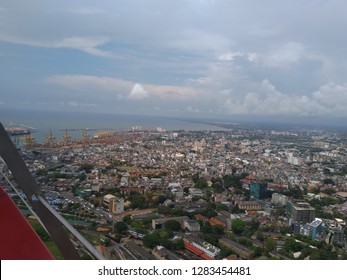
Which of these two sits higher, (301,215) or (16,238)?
(16,238)

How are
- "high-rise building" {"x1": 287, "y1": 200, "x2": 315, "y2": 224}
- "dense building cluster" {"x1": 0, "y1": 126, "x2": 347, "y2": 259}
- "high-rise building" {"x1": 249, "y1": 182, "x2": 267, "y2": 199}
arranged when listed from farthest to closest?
"high-rise building" {"x1": 249, "y1": 182, "x2": 267, "y2": 199}, "high-rise building" {"x1": 287, "y1": 200, "x2": 315, "y2": 224}, "dense building cluster" {"x1": 0, "y1": 126, "x2": 347, "y2": 259}

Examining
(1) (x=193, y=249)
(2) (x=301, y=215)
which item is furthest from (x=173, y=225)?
(2) (x=301, y=215)

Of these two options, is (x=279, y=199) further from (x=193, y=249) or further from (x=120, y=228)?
(x=120, y=228)

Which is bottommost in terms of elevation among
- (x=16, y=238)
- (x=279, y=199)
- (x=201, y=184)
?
(x=279, y=199)

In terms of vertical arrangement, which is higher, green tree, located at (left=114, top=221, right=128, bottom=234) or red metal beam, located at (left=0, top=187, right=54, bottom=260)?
red metal beam, located at (left=0, top=187, right=54, bottom=260)

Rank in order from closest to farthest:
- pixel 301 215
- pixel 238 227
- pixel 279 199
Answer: pixel 238 227 → pixel 301 215 → pixel 279 199

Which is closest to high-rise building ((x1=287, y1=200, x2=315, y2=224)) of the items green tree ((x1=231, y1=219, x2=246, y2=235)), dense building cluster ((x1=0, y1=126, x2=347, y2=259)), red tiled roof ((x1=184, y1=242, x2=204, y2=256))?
dense building cluster ((x1=0, y1=126, x2=347, y2=259))

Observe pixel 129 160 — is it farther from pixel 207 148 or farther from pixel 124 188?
pixel 207 148

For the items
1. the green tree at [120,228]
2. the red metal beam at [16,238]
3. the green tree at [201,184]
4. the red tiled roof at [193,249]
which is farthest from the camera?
the green tree at [201,184]

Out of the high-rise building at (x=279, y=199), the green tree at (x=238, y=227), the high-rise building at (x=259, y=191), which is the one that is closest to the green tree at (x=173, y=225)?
the green tree at (x=238, y=227)

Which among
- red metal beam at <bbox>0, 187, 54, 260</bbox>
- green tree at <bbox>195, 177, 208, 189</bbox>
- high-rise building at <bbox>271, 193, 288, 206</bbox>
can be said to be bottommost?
high-rise building at <bbox>271, 193, 288, 206</bbox>

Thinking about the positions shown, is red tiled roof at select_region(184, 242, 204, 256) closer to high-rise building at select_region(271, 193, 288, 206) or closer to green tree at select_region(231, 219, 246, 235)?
green tree at select_region(231, 219, 246, 235)

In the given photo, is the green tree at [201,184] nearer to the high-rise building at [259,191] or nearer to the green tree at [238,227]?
the high-rise building at [259,191]
